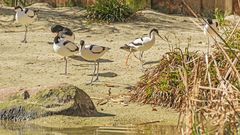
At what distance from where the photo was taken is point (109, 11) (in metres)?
18.1

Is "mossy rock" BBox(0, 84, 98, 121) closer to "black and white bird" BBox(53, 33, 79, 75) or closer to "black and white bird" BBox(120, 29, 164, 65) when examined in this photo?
"black and white bird" BBox(53, 33, 79, 75)

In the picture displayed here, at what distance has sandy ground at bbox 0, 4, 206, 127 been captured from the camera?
1190 centimetres

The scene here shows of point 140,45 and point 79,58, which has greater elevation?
point 140,45

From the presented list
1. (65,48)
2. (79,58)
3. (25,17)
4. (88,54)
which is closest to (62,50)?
(65,48)

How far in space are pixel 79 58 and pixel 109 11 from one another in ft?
13.2

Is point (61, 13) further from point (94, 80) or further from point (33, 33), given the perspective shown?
point (94, 80)

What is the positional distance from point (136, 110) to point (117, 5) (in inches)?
327

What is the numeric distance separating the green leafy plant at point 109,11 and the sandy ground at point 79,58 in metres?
0.24

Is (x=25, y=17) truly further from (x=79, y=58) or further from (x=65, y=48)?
(x=65, y=48)

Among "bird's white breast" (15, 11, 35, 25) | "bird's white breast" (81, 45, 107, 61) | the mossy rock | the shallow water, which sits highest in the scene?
"bird's white breast" (15, 11, 35, 25)

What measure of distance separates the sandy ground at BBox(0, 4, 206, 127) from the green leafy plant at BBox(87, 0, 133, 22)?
236 mm

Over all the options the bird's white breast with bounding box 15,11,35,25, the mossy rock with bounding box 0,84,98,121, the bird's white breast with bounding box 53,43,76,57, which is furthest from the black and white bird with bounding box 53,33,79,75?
the mossy rock with bounding box 0,84,98,121

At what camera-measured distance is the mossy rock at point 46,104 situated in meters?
9.59

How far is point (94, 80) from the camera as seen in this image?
12.4m
